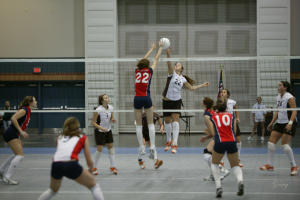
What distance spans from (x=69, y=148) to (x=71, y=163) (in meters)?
0.21

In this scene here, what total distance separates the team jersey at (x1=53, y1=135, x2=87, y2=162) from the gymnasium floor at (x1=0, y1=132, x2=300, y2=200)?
1963mm

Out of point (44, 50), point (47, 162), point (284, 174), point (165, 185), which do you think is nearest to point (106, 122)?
point (165, 185)

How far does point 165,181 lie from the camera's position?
8258 mm

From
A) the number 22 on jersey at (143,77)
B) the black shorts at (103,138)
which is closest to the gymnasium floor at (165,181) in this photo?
the black shorts at (103,138)

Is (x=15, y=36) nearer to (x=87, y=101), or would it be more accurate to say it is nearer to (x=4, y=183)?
(x=87, y=101)

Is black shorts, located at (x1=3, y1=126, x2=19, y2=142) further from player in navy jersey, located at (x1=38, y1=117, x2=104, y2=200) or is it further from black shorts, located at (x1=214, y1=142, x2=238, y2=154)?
black shorts, located at (x1=214, y1=142, x2=238, y2=154)

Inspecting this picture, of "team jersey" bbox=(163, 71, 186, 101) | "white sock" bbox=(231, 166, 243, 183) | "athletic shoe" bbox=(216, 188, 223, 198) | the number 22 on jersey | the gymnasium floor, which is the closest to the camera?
"white sock" bbox=(231, 166, 243, 183)

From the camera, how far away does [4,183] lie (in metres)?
8.34

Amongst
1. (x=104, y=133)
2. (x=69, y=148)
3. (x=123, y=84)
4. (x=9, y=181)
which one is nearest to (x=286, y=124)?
(x=104, y=133)

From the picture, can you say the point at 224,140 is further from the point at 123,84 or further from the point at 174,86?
the point at 123,84

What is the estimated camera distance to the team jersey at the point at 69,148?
5.21 meters

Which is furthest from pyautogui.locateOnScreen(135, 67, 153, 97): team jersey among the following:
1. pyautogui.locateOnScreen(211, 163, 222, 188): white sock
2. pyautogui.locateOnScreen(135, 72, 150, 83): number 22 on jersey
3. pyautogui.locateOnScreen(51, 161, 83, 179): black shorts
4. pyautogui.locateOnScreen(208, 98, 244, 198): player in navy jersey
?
pyautogui.locateOnScreen(51, 161, 83, 179): black shorts

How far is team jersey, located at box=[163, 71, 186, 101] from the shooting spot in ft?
31.4

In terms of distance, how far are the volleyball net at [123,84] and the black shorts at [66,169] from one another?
12043 millimetres
